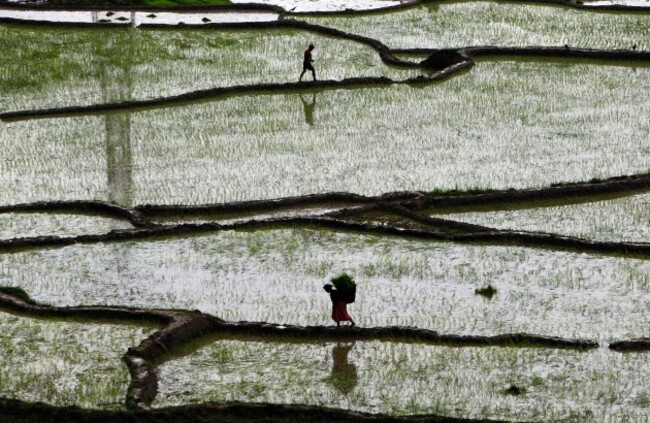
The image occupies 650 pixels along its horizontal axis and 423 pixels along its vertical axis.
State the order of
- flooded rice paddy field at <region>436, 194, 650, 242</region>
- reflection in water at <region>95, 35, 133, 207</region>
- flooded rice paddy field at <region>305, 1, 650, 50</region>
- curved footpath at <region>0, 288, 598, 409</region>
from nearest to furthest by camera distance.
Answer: curved footpath at <region>0, 288, 598, 409</region> < flooded rice paddy field at <region>436, 194, 650, 242</region> < reflection in water at <region>95, 35, 133, 207</region> < flooded rice paddy field at <region>305, 1, 650, 50</region>

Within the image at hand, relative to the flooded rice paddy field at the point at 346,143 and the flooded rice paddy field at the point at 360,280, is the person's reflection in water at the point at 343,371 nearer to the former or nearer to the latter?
the flooded rice paddy field at the point at 360,280

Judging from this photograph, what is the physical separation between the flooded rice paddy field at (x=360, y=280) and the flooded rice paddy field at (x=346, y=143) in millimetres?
1385

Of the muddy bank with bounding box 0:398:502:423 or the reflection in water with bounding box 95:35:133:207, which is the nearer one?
the muddy bank with bounding box 0:398:502:423

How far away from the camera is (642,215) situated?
43.3 ft

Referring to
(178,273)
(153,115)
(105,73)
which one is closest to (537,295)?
(178,273)

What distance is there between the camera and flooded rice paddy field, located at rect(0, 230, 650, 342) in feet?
35.5

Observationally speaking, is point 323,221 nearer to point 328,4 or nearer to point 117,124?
point 117,124

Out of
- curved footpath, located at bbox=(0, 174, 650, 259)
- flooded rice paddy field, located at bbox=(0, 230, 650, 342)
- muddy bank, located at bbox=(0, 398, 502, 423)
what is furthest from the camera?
curved footpath, located at bbox=(0, 174, 650, 259)

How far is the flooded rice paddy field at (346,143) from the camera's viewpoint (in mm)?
14078

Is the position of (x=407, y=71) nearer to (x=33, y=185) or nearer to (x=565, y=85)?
(x=565, y=85)

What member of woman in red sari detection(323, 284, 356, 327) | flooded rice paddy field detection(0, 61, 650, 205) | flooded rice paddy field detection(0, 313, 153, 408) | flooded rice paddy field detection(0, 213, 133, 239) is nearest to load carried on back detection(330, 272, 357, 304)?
woman in red sari detection(323, 284, 356, 327)

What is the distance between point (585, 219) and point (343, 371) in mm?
4185

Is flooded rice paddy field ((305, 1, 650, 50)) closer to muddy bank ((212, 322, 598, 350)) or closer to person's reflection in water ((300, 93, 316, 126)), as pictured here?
person's reflection in water ((300, 93, 316, 126))

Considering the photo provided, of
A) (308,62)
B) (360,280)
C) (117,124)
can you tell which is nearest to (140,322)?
(360,280)
